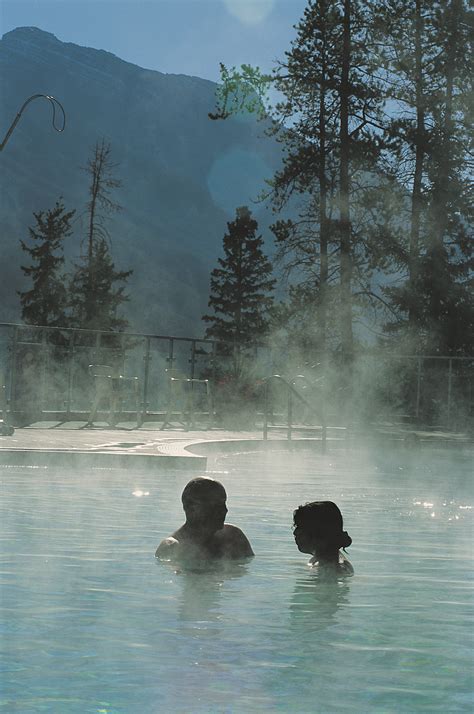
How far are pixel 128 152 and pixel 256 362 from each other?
16630 centimetres

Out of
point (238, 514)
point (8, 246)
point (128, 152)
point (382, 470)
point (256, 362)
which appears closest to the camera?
point (238, 514)

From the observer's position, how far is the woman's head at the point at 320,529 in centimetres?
545

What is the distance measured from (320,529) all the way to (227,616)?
1101 mm

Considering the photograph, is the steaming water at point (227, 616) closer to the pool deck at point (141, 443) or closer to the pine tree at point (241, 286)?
the pool deck at point (141, 443)

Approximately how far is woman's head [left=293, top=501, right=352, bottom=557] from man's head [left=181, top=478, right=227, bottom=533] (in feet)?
1.45

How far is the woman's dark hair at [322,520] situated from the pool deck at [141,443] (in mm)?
5478

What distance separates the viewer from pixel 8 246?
139 m

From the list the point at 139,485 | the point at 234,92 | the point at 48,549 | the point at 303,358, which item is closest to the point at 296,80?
the point at 234,92

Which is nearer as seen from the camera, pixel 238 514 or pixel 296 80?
pixel 238 514

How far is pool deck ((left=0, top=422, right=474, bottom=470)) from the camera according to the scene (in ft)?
36.1

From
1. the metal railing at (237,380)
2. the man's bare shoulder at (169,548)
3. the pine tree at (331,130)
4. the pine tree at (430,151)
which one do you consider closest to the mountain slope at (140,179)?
the pine tree at (331,130)

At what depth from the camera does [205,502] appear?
574cm

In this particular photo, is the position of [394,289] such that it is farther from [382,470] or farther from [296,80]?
[382,470]

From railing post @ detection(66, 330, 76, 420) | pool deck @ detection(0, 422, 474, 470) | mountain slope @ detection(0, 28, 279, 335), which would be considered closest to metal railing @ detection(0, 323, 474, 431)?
railing post @ detection(66, 330, 76, 420)
